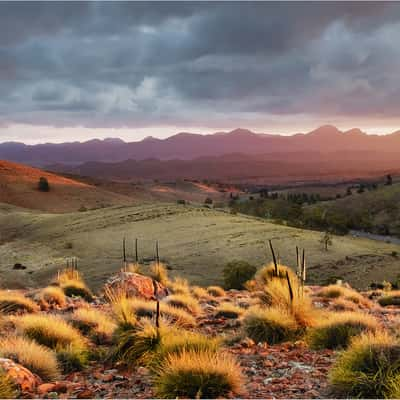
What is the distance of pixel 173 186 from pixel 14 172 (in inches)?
2615

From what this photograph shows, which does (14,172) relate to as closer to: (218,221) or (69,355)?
(218,221)

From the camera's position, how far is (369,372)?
6250 mm

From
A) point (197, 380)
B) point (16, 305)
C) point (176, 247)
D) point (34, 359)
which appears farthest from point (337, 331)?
point (176, 247)

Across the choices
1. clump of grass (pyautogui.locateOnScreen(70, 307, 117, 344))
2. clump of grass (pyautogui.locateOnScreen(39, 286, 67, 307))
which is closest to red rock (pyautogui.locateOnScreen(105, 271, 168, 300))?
clump of grass (pyautogui.locateOnScreen(39, 286, 67, 307))

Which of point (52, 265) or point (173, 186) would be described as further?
point (173, 186)

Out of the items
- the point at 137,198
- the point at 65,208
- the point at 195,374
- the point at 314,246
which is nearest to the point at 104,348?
the point at 195,374

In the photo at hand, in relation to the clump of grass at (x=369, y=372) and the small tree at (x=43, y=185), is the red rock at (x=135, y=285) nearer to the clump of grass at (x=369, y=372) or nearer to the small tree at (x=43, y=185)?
the clump of grass at (x=369, y=372)

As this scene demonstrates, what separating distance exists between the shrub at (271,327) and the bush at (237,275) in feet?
65.8

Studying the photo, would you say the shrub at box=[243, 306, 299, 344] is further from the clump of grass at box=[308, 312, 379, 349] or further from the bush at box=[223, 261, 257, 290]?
the bush at box=[223, 261, 257, 290]

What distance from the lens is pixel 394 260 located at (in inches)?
1699

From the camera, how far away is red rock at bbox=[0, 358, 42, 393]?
6.08 m

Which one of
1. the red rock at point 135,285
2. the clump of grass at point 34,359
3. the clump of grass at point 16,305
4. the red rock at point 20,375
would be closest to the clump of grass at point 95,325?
the clump of grass at point 34,359

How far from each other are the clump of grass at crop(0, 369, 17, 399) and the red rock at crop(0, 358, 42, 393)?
0.23 feet

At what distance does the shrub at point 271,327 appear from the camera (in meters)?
9.15
